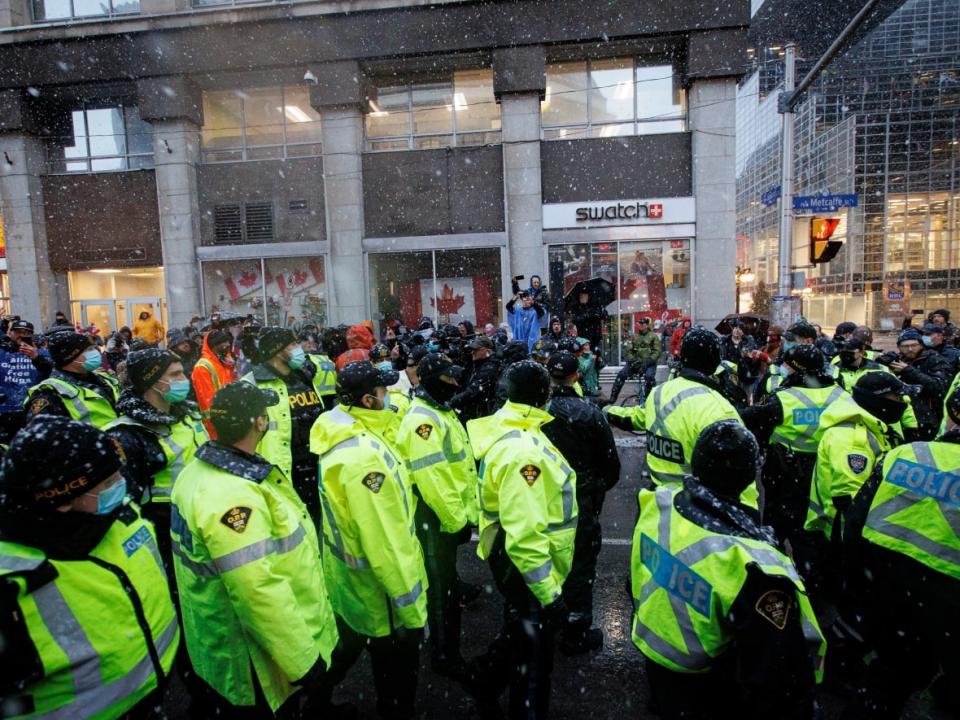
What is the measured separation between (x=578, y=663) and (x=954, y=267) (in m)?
51.2

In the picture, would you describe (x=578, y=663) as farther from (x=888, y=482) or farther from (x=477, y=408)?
(x=477, y=408)

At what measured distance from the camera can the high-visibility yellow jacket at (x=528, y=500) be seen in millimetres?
2840

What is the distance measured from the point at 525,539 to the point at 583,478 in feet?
4.80

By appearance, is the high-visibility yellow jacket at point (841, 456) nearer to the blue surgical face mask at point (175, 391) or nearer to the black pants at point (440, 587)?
the black pants at point (440, 587)

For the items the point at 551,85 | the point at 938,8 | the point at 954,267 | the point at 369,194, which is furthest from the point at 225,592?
the point at 938,8

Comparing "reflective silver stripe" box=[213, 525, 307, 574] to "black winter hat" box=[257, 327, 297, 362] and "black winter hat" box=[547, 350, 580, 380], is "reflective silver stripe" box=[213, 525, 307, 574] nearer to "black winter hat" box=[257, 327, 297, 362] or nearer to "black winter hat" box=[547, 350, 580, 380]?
"black winter hat" box=[547, 350, 580, 380]

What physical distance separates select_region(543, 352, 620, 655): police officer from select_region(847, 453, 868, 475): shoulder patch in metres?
1.44

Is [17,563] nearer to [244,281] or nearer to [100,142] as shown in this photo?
[244,281]

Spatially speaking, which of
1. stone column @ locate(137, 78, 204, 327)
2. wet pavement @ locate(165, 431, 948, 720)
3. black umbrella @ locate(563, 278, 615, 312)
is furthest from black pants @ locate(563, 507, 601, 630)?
stone column @ locate(137, 78, 204, 327)

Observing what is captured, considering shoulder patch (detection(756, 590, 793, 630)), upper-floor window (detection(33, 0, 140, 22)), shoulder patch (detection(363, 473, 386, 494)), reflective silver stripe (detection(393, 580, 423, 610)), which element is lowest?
reflective silver stripe (detection(393, 580, 423, 610))

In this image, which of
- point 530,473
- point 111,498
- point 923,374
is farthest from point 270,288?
point 111,498

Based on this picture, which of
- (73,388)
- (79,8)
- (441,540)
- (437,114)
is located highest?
(79,8)

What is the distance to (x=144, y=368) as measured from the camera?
3727 mm

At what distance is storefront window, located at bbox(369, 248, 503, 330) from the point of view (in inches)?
652
